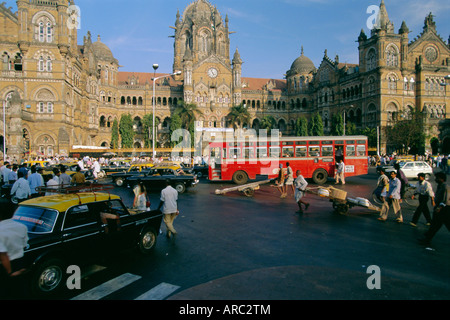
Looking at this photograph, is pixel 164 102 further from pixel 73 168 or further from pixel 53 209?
pixel 53 209

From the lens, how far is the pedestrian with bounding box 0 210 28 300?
4.30 metres

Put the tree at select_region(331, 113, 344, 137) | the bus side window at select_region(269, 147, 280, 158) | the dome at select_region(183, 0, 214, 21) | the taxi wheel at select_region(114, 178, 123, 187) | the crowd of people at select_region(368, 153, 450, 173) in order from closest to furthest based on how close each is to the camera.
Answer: the taxi wheel at select_region(114, 178, 123, 187), the bus side window at select_region(269, 147, 280, 158), the crowd of people at select_region(368, 153, 450, 173), the tree at select_region(331, 113, 344, 137), the dome at select_region(183, 0, 214, 21)

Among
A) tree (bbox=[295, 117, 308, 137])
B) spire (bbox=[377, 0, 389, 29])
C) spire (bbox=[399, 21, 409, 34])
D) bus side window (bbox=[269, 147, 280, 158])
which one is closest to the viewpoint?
bus side window (bbox=[269, 147, 280, 158])

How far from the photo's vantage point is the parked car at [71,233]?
4.79 m

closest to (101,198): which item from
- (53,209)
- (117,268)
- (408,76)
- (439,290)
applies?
(53,209)

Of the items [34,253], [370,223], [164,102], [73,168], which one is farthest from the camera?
[164,102]

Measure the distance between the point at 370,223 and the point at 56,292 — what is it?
9.06 metres

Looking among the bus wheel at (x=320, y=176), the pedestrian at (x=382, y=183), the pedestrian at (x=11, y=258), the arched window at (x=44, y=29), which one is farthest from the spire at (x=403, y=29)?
the pedestrian at (x=11, y=258)

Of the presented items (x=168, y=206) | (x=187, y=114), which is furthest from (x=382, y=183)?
(x=187, y=114)

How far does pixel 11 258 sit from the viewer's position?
4.39 meters

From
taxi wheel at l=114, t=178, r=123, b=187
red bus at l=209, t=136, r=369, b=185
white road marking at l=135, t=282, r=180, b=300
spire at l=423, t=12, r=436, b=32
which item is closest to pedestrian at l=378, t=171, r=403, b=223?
white road marking at l=135, t=282, r=180, b=300

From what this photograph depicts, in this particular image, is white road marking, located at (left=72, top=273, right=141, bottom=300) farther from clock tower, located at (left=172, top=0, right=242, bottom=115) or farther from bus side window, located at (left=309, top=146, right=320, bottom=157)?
clock tower, located at (left=172, top=0, right=242, bottom=115)

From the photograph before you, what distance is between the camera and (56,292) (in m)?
4.89

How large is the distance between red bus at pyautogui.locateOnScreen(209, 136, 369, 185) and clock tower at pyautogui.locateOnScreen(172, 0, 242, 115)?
128 ft
